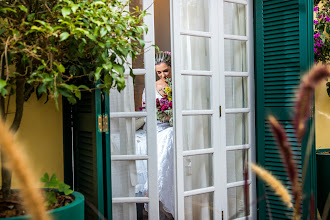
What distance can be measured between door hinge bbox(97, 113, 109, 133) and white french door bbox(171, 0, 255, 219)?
0.70 meters

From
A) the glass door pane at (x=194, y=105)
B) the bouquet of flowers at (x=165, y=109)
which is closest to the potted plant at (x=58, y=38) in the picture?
the glass door pane at (x=194, y=105)

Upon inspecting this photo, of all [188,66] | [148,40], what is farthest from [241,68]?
[148,40]

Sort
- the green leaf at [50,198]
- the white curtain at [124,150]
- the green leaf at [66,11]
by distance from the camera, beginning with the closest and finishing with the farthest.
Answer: the green leaf at [66,11] < the green leaf at [50,198] < the white curtain at [124,150]

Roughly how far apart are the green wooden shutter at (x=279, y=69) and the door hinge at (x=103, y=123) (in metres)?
1.37

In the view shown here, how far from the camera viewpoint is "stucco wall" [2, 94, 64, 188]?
2.49m

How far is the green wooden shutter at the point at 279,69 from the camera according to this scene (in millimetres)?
3080

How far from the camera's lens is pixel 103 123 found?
241 centimetres

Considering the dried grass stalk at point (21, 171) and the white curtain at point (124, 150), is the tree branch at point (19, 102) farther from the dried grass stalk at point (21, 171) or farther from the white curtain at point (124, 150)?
the dried grass stalk at point (21, 171)

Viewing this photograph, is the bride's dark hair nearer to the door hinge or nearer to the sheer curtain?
the sheer curtain

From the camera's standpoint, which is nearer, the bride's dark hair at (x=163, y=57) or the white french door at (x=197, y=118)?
the white french door at (x=197, y=118)

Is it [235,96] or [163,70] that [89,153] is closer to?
[235,96]

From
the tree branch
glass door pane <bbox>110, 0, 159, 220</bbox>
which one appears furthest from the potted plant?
glass door pane <bbox>110, 0, 159, 220</bbox>

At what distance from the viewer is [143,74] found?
2.75 m

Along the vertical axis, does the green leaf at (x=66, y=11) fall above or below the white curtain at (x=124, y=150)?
above
